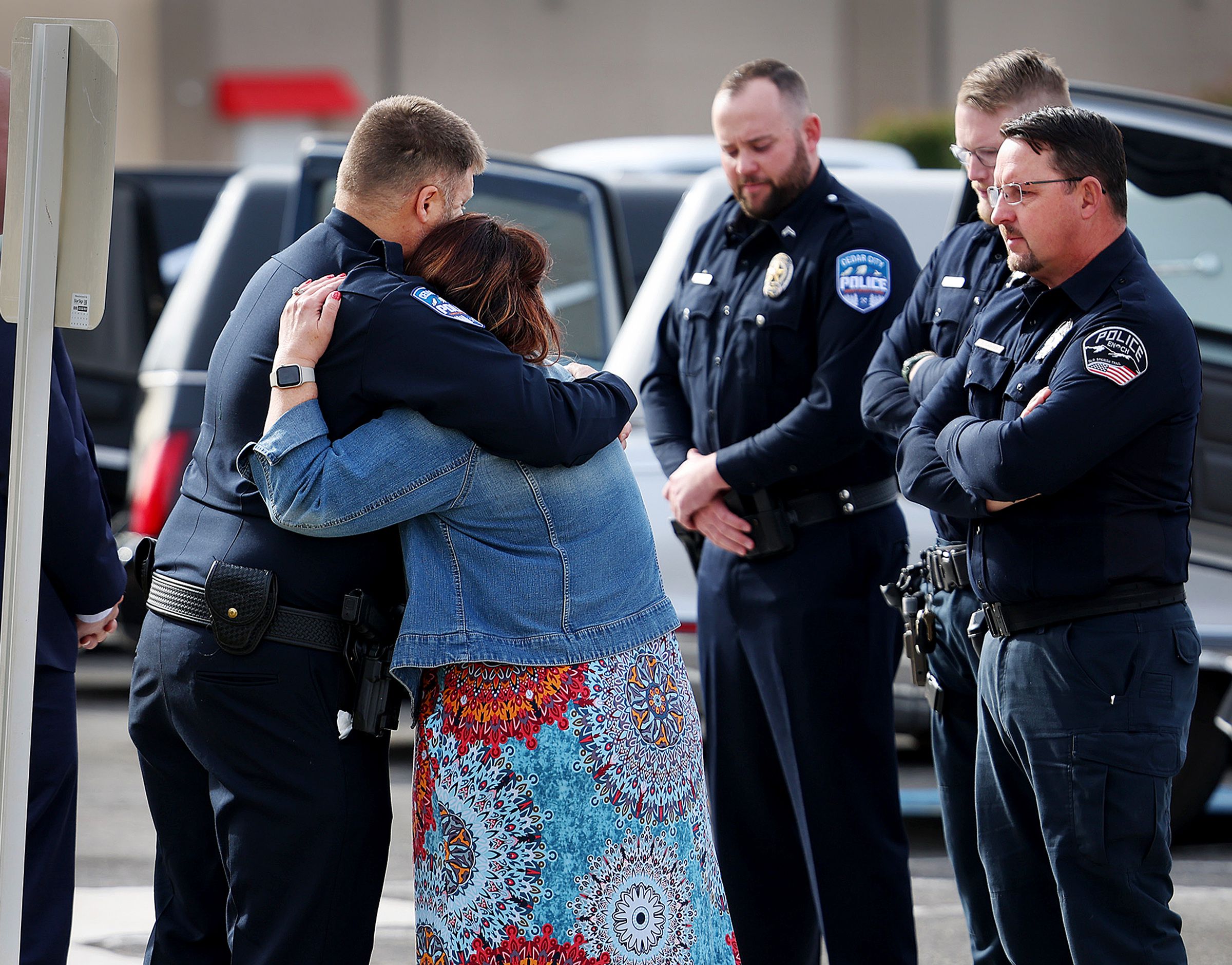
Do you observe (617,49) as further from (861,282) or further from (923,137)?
(861,282)

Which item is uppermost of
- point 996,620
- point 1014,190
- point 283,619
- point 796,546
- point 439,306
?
point 1014,190

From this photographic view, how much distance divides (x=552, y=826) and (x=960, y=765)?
3.45 ft

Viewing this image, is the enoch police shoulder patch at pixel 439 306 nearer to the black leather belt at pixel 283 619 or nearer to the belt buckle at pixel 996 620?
the black leather belt at pixel 283 619

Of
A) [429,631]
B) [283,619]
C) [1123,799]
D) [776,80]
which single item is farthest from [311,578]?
[776,80]

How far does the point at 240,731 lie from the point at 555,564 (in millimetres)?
564

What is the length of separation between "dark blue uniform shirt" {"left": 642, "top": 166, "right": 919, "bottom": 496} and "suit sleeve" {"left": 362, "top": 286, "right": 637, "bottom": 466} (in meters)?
1.10

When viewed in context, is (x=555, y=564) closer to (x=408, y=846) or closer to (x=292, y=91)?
(x=408, y=846)

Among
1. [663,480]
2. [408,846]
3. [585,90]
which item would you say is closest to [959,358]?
[663,480]

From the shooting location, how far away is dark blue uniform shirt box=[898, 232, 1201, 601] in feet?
8.87

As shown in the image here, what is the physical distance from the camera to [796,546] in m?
3.62

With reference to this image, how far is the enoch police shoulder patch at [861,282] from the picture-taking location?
11.9 ft

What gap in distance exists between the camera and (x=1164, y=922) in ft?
8.90

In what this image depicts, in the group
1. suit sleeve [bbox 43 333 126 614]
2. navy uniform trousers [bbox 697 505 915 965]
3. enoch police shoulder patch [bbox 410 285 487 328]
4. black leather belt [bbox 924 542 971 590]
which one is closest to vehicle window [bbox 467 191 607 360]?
navy uniform trousers [bbox 697 505 915 965]

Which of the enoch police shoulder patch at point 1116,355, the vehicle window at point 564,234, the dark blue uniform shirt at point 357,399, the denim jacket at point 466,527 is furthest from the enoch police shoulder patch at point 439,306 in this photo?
the vehicle window at point 564,234
